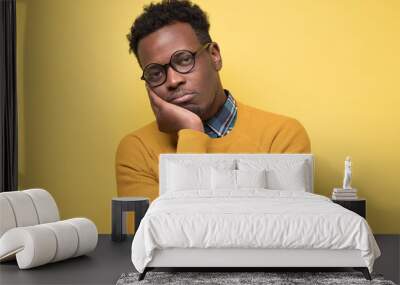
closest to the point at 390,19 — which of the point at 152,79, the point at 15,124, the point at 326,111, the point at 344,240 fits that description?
the point at 326,111

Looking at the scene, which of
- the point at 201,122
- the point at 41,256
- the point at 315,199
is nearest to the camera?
the point at 41,256

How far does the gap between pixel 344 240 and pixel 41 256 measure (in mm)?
2327

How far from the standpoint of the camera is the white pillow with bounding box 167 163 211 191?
6.34 meters

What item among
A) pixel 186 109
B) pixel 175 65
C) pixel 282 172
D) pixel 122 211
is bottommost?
pixel 122 211

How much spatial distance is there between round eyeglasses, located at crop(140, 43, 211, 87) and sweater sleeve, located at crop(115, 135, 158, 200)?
703 mm

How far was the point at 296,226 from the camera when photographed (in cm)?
475

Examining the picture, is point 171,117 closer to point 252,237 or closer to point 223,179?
point 223,179

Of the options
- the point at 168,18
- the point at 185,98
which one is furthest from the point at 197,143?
the point at 168,18

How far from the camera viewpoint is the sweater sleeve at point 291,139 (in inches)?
274

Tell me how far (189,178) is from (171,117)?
0.91 m

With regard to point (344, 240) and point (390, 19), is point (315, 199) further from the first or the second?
point (390, 19)

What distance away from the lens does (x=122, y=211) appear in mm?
6633

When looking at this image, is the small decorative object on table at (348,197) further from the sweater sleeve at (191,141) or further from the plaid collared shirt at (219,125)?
the sweater sleeve at (191,141)

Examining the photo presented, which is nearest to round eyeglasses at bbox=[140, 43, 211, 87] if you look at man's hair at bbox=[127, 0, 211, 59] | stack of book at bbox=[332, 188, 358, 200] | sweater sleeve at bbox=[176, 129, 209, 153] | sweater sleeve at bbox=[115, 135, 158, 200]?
man's hair at bbox=[127, 0, 211, 59]
